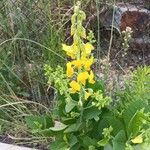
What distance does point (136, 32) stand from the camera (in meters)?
4.27

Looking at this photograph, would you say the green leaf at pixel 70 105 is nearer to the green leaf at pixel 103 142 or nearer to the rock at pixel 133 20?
the green leaf at pixel 103 142

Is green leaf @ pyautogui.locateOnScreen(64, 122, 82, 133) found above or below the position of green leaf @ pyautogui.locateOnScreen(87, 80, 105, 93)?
below

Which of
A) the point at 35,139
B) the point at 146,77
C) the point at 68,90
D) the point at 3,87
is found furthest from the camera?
the point at 3,87

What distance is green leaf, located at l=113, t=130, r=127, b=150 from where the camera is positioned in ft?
8.37

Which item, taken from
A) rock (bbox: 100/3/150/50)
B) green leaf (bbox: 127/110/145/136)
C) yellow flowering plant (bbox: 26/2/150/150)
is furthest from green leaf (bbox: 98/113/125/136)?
rock (bbox: 100/3/150/50)

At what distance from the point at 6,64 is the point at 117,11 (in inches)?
43.2

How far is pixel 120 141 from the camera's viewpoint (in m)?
2.57

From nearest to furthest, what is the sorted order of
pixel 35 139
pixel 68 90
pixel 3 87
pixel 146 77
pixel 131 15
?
pixel 68 90
pixel 146 77
pixel 35 139
pixel 3 87
pixel 131 15

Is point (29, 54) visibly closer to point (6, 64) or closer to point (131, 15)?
point (6, 64)

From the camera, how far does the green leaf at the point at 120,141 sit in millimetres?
2550

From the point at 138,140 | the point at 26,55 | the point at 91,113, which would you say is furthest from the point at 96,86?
the point at 26,55

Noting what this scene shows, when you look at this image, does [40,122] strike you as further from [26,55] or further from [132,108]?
[26,55]

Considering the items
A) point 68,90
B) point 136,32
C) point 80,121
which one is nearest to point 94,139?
point 80,121

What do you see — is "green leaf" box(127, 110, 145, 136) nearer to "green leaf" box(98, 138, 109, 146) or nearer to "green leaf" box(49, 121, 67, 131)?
"green leaf" box(98, 138, 109, 146)
